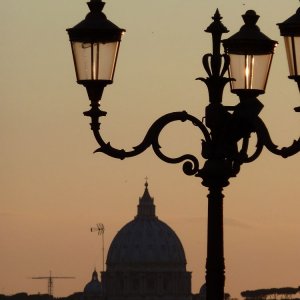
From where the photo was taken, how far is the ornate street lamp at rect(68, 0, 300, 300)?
20250 millimetres

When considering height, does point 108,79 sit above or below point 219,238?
above

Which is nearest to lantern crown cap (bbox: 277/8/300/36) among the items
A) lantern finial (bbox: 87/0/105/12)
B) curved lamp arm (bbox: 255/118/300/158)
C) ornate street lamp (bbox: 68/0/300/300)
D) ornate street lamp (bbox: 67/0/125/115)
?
ornate street lamp (bbox: 68/0/300/300)

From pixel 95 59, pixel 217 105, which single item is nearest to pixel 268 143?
pixel 217 105

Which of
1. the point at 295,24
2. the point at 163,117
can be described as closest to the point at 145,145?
the point at 163,117

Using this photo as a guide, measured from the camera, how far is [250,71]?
67.6ft

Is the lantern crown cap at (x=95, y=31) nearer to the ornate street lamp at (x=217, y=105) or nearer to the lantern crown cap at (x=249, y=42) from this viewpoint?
the ornate street lamp at (x=217, y=105)

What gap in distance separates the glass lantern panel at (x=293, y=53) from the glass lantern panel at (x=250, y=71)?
28 cm

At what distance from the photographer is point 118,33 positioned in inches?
801

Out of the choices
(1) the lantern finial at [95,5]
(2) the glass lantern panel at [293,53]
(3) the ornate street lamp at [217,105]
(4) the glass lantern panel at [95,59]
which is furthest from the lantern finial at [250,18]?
(4) the glass lantern panel at [95,59]

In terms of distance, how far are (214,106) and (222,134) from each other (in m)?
0.27

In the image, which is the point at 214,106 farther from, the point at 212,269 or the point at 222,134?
the point at 212,269

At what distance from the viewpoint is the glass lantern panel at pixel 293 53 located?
20.2 m

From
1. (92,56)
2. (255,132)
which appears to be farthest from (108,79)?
(255,132)

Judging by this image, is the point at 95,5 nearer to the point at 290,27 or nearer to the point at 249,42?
the point at 249,42
